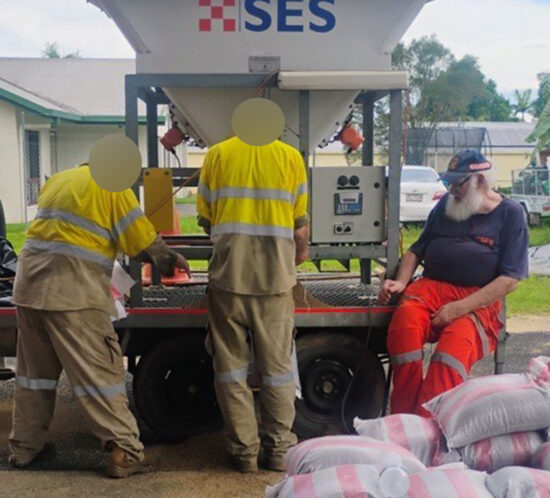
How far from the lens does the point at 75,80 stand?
85.5 ft

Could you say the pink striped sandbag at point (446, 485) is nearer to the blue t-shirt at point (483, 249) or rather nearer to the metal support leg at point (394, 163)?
the blue t-shirt at point (483, 249)

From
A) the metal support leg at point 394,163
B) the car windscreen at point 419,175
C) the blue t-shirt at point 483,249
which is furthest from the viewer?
the car windscreen at point 419,175

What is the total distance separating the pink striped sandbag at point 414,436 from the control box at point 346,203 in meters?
1.98

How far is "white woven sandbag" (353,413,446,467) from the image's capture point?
3.09 m

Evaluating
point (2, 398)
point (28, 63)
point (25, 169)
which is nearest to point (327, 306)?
point (2, 398)

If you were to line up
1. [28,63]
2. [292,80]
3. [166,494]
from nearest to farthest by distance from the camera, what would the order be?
[166,494] → [292,80] → [28,63]

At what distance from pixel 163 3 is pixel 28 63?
24848mm

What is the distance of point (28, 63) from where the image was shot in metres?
28.2

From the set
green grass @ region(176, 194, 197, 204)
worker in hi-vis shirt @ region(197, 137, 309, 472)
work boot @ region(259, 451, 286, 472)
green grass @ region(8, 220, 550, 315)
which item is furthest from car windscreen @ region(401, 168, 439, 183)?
work boot @ region(259, 451, 286, 472)

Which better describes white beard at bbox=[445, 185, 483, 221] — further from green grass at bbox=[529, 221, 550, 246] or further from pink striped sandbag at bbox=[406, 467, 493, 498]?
green grass at bbox=[529, 221, 550, 246]

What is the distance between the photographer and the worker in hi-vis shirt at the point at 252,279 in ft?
14.3

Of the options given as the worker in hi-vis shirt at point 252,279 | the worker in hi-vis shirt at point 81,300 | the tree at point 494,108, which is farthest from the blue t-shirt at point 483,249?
the tree at point 494,108

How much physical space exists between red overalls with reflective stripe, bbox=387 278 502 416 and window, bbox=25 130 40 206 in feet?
48.2

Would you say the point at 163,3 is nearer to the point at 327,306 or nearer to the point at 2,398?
the point at 327,306
